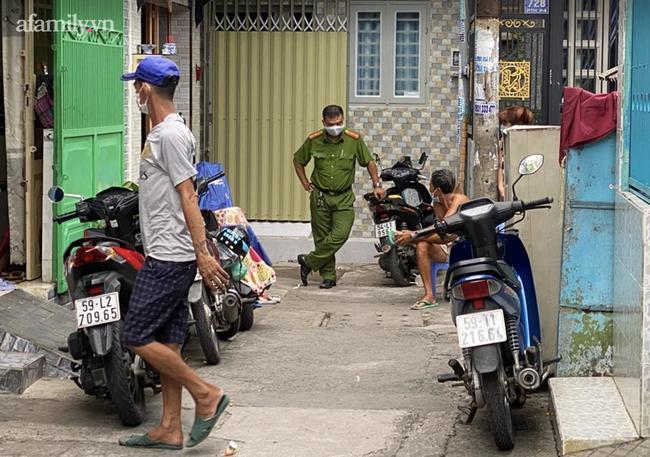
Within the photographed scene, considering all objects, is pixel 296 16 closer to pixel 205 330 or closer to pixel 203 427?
pixel 205 330

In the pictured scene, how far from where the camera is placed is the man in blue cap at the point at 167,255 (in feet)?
21.5

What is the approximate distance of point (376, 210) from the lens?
12945 millimetres

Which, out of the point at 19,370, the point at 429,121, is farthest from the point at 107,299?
the point at 429,121

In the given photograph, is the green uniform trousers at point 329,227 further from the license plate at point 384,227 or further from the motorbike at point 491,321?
the motorbike at point 491,321

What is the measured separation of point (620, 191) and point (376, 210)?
5.97 m

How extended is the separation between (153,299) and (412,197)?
6923mm

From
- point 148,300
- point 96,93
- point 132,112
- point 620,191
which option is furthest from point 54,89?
point 620,191

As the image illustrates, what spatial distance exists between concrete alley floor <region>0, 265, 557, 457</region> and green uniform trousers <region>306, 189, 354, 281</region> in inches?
83.7

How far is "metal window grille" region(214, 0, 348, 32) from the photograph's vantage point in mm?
14914

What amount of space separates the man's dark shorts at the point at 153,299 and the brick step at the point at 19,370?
160cm

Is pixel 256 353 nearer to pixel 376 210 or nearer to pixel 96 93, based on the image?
pixel 96 93

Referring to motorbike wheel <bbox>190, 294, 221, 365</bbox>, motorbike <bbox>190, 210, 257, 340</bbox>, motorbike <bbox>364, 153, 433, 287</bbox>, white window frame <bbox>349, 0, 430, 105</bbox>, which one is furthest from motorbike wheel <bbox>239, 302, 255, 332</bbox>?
white window frame <bbox>349, 0, 430, 105</bbox>

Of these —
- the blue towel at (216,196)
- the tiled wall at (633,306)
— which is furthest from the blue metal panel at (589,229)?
the blue towel at (216,196)

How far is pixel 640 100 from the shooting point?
6.85 metres
